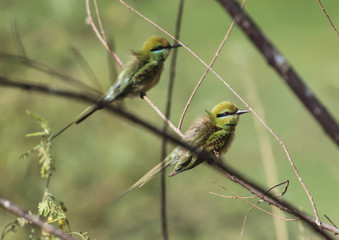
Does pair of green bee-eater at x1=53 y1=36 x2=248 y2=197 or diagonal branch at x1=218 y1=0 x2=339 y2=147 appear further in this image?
pair of green bee-eater at x1=53 y1=36 x2=248 y2=197

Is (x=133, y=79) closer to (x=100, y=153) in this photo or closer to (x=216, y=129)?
(x=216, y=129)

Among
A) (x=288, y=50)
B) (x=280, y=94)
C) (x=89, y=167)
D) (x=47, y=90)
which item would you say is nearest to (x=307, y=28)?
(x=288, y=50)

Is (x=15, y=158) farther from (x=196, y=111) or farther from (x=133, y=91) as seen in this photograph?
(x=196, y=111)

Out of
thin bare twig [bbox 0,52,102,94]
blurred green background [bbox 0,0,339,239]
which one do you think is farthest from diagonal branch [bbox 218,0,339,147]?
blurred green background [bbox 0,0,339,239]

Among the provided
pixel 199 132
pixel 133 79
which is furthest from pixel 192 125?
pixel 133 79

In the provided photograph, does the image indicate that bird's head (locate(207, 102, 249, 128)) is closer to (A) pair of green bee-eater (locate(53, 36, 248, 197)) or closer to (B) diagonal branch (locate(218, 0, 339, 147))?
(A) pair of green bee-eater (locate(53, 36, 248, 197))

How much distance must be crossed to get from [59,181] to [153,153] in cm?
62

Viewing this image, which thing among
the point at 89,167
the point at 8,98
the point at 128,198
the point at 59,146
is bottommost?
the point at 128,198

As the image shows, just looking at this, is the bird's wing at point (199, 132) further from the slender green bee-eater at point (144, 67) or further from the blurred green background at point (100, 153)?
the slender green bee-eater at point (144, 67)

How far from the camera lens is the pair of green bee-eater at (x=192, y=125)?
94.4 inches

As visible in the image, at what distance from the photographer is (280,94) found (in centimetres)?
800

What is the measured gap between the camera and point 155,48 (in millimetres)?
2760

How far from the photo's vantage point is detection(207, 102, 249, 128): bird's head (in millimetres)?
2539

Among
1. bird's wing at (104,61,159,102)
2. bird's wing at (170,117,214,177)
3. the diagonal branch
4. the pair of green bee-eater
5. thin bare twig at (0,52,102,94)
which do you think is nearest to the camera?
the diagonal branch
